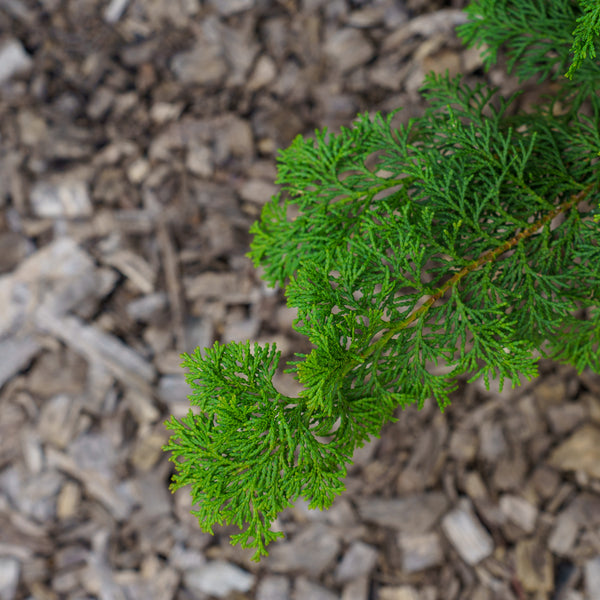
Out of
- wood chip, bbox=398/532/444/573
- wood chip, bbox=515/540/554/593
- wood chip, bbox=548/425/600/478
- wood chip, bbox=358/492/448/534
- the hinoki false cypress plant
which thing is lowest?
wood chip, bbox=515/540/554/593

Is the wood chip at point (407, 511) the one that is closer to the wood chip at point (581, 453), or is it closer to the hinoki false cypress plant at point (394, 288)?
the wood chip at point (581, 453)

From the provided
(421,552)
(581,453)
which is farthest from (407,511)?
(581,453)

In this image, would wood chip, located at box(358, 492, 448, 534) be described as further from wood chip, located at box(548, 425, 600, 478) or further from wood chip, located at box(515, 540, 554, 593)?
wood chip, located at box(548, 425, 600, 478)

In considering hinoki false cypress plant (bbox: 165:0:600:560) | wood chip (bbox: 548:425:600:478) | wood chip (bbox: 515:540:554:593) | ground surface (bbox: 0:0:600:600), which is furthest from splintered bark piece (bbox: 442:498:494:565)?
hinoki false cypress plant (bbox: 165:0:600:560)

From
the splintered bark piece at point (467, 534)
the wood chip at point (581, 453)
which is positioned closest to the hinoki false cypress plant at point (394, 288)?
the wood chip at point (581, 453)

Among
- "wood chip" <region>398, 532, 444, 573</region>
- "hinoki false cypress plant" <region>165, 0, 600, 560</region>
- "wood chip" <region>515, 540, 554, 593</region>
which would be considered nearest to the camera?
"hinoki false cypress plant" <region>165, 0, 600, 560</region>

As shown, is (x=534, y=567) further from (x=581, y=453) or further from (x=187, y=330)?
(x=187, y=330)

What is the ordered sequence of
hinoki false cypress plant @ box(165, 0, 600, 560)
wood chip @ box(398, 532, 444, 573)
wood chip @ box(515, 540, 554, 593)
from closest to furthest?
hinoki false cypress plant @ box(165, 0, 600, 560), wood chip @ box(515, 540, 554, 593), wood chip @ box(398, 532, 444, 573)

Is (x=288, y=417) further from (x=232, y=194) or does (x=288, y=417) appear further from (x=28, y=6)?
(x=28, y=6)
